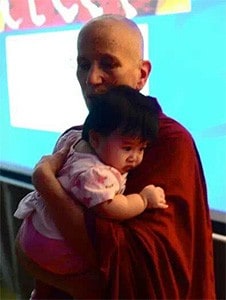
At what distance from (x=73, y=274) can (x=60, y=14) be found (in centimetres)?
91

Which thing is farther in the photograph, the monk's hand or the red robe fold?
the monk's hand

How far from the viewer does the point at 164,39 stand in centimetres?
154

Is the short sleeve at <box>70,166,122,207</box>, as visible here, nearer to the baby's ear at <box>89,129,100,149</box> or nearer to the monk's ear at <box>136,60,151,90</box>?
the baby's ear at <box>89,129,100,149</box>

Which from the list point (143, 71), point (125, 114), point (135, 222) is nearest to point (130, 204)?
point (135, 222)

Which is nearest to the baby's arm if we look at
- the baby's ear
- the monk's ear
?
the baby's ear

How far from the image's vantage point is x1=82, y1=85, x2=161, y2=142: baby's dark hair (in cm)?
108

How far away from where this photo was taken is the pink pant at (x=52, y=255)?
1.16m

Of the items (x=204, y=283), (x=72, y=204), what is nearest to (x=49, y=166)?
(x=72, y=204)

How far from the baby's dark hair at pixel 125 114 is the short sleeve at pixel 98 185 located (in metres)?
0.07

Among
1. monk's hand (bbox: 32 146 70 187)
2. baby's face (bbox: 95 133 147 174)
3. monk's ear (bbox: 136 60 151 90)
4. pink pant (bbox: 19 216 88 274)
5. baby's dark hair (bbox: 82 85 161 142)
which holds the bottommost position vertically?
pink pant (bbox: 19 216 88 274)

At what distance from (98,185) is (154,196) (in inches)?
4.0

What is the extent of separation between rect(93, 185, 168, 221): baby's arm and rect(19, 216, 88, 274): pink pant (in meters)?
0.11

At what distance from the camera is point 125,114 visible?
42.2 inches

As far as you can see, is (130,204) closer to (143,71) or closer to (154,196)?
(154,196)
